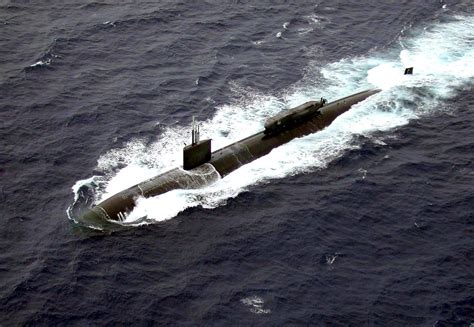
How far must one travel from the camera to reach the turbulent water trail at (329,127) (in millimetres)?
77812

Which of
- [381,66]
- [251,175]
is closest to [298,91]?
[381,66]

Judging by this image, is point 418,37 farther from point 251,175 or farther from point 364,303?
point 364,303

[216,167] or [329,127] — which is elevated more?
[216,167]

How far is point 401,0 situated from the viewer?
129 meters

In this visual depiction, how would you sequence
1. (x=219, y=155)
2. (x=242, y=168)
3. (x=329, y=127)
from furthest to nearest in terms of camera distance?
1. (x=329, y=127)
2. (x=242, y=168)
3. (x=219, y=155)

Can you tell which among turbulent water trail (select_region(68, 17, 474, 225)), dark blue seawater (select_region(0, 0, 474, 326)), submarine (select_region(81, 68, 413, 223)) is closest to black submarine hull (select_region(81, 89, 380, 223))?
submarine (select_region(81, 68, 413, 223))

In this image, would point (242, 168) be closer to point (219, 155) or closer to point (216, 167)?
point (219, 155)

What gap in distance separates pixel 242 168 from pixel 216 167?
3900 mm

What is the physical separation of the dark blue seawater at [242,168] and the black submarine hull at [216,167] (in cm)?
143

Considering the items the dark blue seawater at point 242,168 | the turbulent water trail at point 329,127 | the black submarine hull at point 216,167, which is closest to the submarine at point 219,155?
the black submarine hull at point 216,167

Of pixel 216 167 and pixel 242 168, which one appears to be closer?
pixel 216 167

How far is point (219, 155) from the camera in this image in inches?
3246

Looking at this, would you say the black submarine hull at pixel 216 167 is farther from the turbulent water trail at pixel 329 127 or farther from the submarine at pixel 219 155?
the turbulent water trail at pixel 329 127

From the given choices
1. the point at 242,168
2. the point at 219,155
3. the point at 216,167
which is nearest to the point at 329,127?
the point at 242,168
